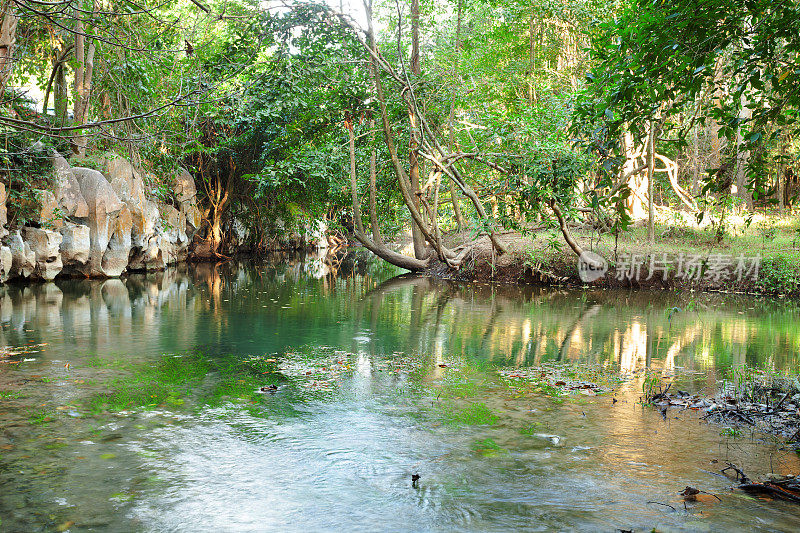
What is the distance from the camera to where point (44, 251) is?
17953 mm

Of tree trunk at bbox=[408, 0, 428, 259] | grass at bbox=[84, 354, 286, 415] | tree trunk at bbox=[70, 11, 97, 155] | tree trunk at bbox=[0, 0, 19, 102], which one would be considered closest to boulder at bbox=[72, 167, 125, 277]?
tree trunk at bbox=[70, 11, 97, 155]

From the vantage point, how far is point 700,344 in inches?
406

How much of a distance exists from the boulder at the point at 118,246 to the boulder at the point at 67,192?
59.9 inches

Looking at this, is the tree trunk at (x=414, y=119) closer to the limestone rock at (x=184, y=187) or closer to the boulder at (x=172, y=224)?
the boulder at (x=172, y=224)

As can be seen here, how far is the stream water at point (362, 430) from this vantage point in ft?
13.7

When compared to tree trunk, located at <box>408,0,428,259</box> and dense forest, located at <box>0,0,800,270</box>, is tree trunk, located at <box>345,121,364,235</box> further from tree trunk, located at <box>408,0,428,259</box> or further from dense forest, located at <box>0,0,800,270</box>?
tree trunk, located at <box>408,0,428,259</box>

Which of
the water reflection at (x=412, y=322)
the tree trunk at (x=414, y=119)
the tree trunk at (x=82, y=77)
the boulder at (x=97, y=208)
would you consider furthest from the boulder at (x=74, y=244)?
the tree trunk at (x=414, y=119)

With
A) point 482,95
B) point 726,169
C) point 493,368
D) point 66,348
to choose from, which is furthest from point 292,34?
point 726,169

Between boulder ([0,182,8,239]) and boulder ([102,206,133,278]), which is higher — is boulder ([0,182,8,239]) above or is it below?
above

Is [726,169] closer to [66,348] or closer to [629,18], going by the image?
[629,18]

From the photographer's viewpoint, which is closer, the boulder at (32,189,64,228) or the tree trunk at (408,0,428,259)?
the boulder at (32,189,64,228)

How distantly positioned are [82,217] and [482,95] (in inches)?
578

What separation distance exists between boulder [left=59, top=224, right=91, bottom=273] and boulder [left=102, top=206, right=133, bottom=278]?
1.15m

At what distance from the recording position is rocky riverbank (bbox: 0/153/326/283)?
17.6 meters
